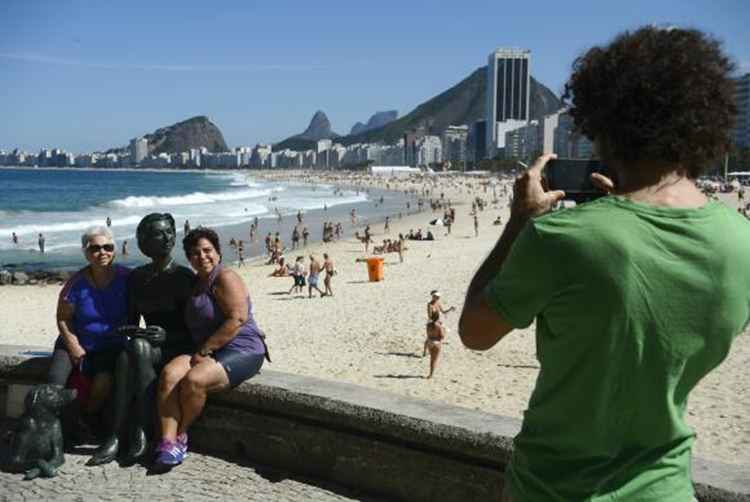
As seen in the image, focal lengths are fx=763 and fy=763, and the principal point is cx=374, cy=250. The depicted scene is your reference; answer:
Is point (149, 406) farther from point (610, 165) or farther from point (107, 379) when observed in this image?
point (610, 165)

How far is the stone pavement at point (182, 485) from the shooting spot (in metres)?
3.14

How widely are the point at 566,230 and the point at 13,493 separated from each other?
291cm

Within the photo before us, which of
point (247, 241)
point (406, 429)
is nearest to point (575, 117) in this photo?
point (406, 429)

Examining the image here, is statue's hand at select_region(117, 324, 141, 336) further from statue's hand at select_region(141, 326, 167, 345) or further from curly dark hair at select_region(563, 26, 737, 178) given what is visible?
curly dark hair at select_region(563, 26, 737, 178)

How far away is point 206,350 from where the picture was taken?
3.51 meters

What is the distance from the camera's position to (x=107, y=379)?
3.71 metres

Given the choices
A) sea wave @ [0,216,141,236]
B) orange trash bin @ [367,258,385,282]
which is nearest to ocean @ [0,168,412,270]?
sea wave @ [0,216,141,236]

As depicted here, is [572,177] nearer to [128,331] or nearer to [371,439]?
[371,439]

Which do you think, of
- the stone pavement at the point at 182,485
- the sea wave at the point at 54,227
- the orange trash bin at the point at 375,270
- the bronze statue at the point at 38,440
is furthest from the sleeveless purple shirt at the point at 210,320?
the sea wave at the point at 54,227

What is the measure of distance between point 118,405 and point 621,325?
2.83m

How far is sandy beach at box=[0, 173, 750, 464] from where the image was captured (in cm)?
901

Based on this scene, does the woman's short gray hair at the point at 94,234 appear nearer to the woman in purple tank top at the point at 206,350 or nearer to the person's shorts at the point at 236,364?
the woman in purple tank top at the point at 206,350

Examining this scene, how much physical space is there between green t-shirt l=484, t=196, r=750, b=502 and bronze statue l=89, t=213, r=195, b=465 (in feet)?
8.22

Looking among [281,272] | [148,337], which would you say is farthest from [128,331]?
[281,272]
